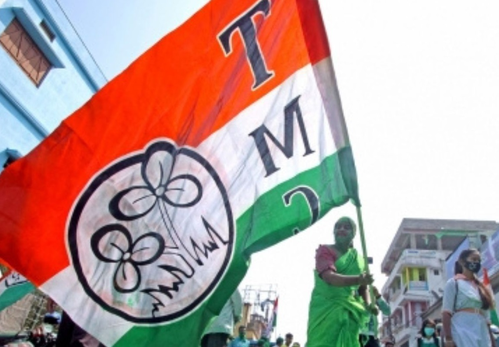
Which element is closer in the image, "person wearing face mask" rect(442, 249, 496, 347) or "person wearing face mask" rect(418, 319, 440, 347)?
"person wearing face mask" rect(442, 249, 496, 347)

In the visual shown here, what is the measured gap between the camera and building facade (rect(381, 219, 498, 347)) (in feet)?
149

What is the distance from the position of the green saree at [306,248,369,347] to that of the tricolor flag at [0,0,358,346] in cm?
86

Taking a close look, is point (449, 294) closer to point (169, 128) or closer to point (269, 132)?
point (269, 132)

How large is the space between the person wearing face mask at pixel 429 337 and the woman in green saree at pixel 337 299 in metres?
4.18

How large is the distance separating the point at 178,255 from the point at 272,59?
132cm

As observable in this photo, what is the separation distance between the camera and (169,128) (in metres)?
2.88

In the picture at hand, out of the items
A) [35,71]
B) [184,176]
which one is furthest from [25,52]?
[184,176]

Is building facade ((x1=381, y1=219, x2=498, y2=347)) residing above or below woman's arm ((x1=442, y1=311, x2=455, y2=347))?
above

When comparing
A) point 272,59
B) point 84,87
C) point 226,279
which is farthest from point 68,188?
point 84,87

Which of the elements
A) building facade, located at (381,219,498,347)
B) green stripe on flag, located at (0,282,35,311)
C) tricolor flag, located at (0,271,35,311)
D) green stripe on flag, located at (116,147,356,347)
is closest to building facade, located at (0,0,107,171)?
tricolor flag, located at (0,271,35,311)

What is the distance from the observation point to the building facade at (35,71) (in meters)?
10.9

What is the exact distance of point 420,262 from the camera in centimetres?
4653

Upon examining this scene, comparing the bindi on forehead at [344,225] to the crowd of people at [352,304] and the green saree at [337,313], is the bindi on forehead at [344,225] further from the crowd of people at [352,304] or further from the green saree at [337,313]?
the green saree at [337,313]

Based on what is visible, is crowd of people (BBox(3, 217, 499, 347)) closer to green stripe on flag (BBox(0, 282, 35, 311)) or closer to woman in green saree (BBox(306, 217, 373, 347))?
woman in green saree (BBox(306, 217, 373, 347))
